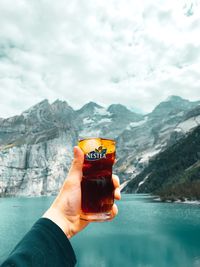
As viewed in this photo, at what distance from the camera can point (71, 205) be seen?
4051mm

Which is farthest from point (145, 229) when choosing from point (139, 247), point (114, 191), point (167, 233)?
point (114, 191)

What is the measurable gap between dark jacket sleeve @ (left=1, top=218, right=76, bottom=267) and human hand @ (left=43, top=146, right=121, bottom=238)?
255mm

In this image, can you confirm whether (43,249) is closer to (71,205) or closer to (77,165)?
(71,205)

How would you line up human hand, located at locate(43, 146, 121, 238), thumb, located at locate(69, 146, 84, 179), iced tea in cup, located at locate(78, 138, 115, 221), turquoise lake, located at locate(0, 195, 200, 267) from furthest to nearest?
turquoise lake, located at locate(0, 195, 200, 267)
iced tea in cup, located at locate(78, 138, 115, 221)
thumb, located at locate(69, 146, 84, 179)
human hand, located at locate(43, 146, 121, 238)

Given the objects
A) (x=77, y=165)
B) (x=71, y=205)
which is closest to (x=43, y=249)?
(x=71, y=205)

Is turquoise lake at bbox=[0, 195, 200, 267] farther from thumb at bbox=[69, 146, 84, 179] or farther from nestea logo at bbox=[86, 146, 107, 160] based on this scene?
thumb at bbox=[69, 146, 84, 179]

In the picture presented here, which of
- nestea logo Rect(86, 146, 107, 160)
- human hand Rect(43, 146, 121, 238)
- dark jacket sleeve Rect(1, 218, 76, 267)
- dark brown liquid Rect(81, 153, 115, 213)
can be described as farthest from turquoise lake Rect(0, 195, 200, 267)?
dark jacket sleeve Rect(1, 218, 76, 267)

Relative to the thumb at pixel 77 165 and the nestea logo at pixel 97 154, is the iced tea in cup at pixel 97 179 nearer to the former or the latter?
the nestea logo at pixel 97 154

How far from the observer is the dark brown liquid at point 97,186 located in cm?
463

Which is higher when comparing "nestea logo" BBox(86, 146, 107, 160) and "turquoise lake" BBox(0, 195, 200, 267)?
"nestea logo" BBox(86, 146, 107, 160)

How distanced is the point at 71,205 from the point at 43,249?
1.05 metres

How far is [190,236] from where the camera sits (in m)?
74.8

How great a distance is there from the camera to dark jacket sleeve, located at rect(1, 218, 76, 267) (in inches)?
114

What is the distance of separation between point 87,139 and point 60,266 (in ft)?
6.91
